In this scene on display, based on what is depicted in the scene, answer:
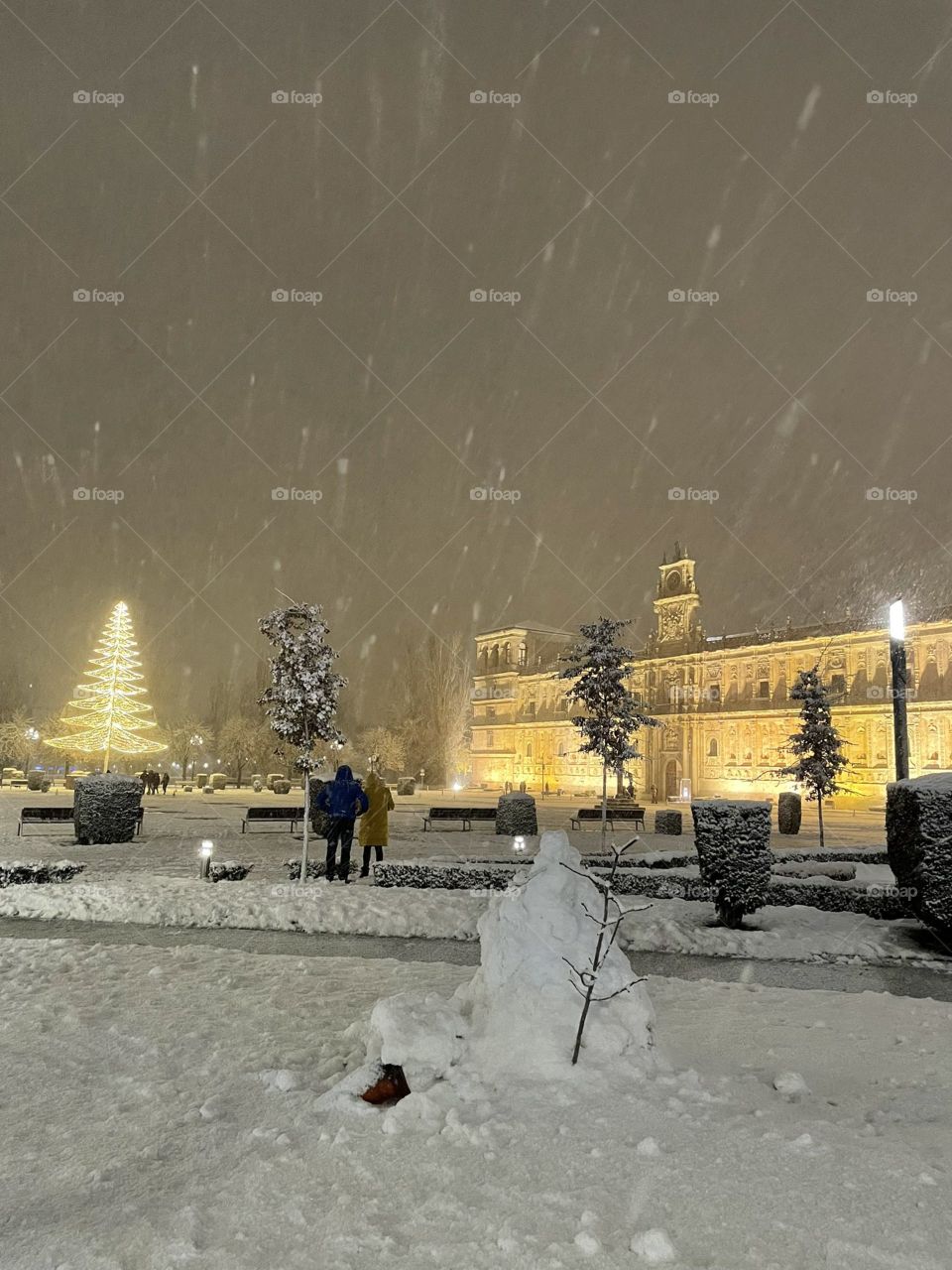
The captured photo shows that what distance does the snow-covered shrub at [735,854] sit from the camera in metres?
11.4

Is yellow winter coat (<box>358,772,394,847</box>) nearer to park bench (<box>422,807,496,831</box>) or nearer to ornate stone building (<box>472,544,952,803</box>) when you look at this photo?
park bench (<box>422,807,496,831</box>)

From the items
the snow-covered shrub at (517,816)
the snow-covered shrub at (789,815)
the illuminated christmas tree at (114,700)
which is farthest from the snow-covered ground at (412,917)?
the illuminated christmas tree at (114,700)

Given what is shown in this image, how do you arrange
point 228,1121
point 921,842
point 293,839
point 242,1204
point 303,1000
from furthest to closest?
1. point 293,839
2. point 921,842
3. point 303,1000
4. point 228,1121
5. point 242,1204

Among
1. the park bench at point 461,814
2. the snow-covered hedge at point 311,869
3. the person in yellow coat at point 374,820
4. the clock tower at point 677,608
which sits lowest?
the snow-covered hedge at point 311,869

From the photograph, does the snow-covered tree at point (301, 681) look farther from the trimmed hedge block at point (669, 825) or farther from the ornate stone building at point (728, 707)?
the ornate stone building at point (728, 707)

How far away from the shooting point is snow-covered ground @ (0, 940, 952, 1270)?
336 cm

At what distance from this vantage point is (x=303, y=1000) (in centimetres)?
721

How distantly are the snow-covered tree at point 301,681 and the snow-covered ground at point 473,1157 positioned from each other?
898 cm

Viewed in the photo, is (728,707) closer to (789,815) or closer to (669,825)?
(789,815)

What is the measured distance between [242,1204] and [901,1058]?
4.49 meters

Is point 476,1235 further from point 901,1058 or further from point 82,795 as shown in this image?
point 82,795

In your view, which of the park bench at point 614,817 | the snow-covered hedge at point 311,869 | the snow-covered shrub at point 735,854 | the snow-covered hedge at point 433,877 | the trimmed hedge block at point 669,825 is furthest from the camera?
the park bench at point 614,817

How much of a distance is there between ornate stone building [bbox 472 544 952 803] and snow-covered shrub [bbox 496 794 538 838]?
110ft

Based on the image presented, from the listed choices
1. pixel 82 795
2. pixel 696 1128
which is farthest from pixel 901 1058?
pixel 82 795
